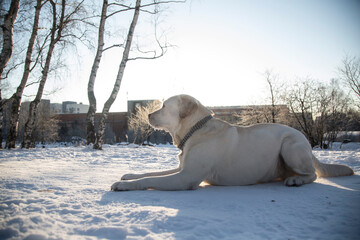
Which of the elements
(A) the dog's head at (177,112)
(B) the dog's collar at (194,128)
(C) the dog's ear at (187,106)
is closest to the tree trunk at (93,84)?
(A) the dog's head at (177,112)

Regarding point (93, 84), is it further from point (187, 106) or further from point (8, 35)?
point (187, 106)

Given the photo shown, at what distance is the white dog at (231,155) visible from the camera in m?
2.42

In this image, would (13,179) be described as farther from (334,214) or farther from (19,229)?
(334,214)

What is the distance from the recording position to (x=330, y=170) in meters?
3.19

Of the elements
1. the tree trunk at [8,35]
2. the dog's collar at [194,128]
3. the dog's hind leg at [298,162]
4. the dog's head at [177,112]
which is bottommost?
the dog's hind leg at [298,162]

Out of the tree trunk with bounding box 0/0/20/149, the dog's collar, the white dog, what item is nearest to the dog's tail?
the white dog

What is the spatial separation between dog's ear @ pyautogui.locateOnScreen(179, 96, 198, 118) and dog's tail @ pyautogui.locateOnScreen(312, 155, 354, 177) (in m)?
1.85

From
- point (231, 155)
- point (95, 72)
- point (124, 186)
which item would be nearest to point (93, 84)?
point (95, 72)

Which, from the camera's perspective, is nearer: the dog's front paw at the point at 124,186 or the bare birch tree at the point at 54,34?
the dog's front paw at the point at 124,186

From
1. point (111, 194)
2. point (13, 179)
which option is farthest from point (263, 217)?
point (13, 179)

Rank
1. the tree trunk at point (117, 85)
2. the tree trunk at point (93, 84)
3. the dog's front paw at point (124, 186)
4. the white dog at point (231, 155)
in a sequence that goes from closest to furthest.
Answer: the dog's front paw at point (124, 186) < the white dog at point (231, 155) < the tree trunk at point (117, 85) < the tree trunk at point (93, 84)

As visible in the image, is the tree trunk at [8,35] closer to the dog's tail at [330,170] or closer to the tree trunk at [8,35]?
the tree trunk at [8,35]

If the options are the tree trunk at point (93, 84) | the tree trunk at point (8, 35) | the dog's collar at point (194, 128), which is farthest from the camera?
the tree trunk at point (93, 84)

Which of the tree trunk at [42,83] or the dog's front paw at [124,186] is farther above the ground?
the tree trunk at [42,83]
